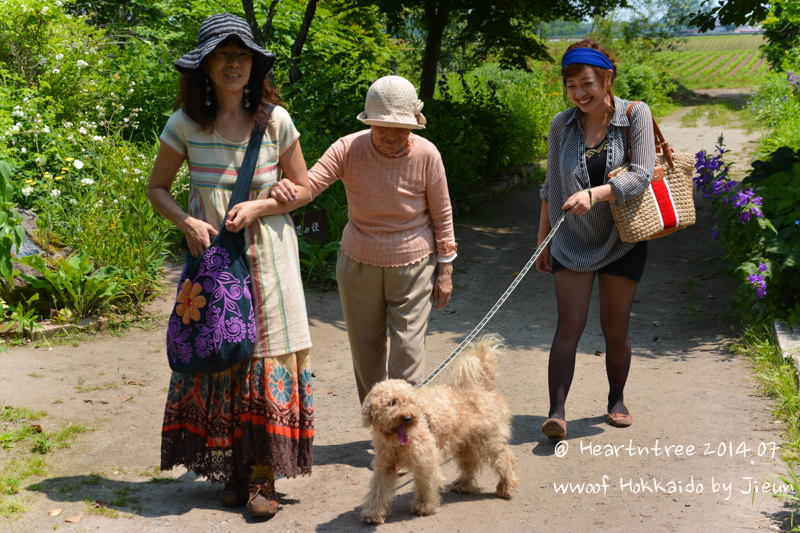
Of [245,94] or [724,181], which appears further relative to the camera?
[724,181]

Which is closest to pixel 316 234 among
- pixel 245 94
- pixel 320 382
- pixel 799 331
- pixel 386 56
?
pixel 320 382

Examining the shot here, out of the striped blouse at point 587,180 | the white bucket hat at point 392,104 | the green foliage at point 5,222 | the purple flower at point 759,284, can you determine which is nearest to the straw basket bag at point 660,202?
the striped blouse at point 587,180

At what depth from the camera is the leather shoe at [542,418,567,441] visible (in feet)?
12.7

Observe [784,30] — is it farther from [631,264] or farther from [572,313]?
[572,313]

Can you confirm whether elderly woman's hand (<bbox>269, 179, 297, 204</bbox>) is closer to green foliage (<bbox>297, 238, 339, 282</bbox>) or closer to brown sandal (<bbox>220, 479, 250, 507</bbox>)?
brown sandal (<bbox>220, 479, 250, 507</bbox>)

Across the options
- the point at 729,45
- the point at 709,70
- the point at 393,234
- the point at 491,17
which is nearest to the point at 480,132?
the point at 491,17

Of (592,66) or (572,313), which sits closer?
(592,66)

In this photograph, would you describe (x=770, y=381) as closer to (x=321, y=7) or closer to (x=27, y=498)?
(x=27, y=498)

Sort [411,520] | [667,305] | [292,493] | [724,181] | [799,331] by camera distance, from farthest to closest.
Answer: [667,305]
[724,181]
[799,331]
[292,493]
[411,520]

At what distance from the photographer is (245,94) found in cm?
322

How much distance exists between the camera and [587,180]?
12.4ft

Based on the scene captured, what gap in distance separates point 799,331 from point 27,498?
5.05 meters

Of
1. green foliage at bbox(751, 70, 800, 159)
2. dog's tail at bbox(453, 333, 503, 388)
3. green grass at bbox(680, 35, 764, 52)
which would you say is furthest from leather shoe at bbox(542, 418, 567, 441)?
green grass at bbox(680, 35, 764, 52)

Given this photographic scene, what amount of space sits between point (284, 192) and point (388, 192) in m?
0.56
